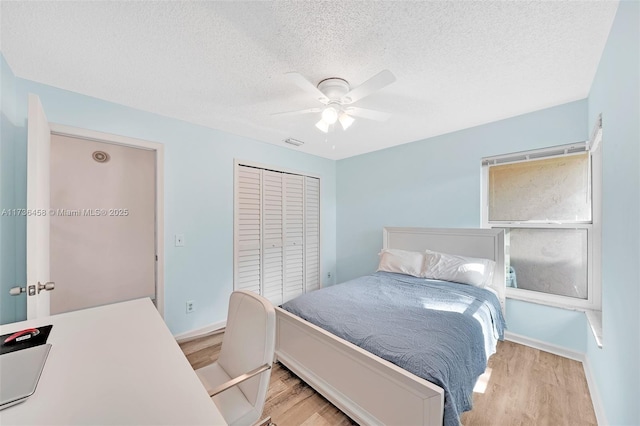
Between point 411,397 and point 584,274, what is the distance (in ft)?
7.16

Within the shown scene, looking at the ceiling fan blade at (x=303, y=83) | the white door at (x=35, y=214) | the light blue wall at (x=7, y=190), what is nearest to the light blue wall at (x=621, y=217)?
the ceiling fan blade at (x=303, y=83)

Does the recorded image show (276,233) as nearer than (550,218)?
No

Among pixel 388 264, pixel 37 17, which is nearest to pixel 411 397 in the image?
pixel 388 264

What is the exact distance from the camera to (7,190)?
1633mm

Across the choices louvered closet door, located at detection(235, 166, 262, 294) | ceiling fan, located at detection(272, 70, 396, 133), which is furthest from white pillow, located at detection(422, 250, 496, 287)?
louvered closet door, located at detection(235, 166, 262, 294)

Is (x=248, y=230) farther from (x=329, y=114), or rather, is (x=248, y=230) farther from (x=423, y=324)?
(x=423, y=324)

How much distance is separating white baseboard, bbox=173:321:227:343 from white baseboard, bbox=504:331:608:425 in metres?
3.12

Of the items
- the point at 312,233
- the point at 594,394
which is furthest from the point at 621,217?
the point at 312,233

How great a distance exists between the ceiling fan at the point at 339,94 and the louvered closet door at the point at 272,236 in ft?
5.19

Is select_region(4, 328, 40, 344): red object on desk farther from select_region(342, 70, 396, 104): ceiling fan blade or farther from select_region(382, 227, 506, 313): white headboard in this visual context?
select_region(382, 227, 506, 313): white headboard

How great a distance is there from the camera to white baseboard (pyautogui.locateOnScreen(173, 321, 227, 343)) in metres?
2.57

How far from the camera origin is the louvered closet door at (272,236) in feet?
10.9

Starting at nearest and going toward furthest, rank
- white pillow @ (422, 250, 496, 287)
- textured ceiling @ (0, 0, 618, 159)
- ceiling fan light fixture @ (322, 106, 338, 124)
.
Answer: textured ceiling @ (0, 0, 618, 159)
ceiling fan light fixture @ (322, 106, 338, 124)
white pillow @ (422, 250, 496, 287)

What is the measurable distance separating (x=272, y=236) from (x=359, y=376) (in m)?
2.20
